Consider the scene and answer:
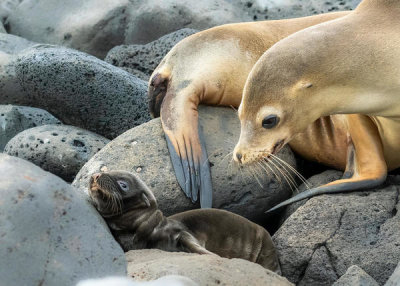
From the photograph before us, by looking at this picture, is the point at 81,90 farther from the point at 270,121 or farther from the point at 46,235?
the point at 46,235

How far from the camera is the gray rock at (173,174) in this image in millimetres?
5914

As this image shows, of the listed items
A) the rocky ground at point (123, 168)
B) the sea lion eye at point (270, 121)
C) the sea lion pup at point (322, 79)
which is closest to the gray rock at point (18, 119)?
the rocky ground at point (123, 168)

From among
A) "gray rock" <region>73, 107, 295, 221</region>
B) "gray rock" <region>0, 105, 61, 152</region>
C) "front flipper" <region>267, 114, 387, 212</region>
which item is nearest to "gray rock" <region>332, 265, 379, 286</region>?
"front flipper" <region>267, 114, 387, 212</region>

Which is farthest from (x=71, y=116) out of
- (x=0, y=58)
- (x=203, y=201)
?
(x=203, y=201)

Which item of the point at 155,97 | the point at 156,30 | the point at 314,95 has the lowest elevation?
the point at 156,30

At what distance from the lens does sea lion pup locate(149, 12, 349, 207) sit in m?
6.29

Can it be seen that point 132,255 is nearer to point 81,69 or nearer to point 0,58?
point 81,69

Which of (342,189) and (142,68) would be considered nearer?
(342,189)

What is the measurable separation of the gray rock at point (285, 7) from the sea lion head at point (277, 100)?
4.36m

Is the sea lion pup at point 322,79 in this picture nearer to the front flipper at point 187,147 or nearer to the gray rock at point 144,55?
the front flipper at point 187,147

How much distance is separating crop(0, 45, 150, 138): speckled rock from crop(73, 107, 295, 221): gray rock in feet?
2.79

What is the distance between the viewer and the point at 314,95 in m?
5.11

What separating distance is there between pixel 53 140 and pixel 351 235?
102 inches

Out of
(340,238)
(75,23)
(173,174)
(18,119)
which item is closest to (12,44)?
(75,23)
